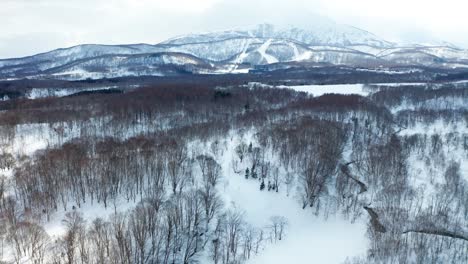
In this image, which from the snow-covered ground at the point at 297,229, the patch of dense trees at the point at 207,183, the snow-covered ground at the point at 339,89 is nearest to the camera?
the patch of dense trees at the point at 207,183

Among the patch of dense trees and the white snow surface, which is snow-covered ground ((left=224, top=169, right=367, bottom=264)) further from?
the patch of dense trees

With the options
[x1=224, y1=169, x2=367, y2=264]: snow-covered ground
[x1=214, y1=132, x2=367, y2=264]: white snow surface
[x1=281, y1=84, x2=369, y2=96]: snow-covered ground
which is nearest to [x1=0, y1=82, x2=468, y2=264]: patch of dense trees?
[x1=214, y1=132, x2=367, y2=264]: white snow surface

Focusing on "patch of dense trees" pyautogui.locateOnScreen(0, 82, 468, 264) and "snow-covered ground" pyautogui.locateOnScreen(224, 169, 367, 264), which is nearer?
"patch of dense trees" pyautogui.locateOnScreen(0, 82, 468, 264)

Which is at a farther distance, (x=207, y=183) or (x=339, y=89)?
(x=339, y=89)

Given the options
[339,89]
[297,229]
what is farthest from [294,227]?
[339,89]

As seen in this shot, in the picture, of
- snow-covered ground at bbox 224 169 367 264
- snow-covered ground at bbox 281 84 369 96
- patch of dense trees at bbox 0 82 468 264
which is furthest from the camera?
snow-covered ground at bbox 281 84 369 96

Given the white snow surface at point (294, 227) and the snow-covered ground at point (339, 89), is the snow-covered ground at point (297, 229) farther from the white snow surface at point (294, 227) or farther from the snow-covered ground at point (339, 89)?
the snow-covered ground at point (339, 89)

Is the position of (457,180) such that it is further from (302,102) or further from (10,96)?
(10,96)

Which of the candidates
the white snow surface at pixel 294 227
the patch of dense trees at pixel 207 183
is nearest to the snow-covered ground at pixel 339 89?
the patch of dense trees at pixel 207 183

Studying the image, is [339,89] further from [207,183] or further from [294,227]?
[294,227]

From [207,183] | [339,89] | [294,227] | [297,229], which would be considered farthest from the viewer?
[339,89]

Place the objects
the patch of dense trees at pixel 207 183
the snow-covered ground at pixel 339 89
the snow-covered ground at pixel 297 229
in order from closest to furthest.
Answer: the patch of dense trees at pixel 207 183, the snow-covered ground at pixel 297 229, the snow-covered ground at pixel 339 89
